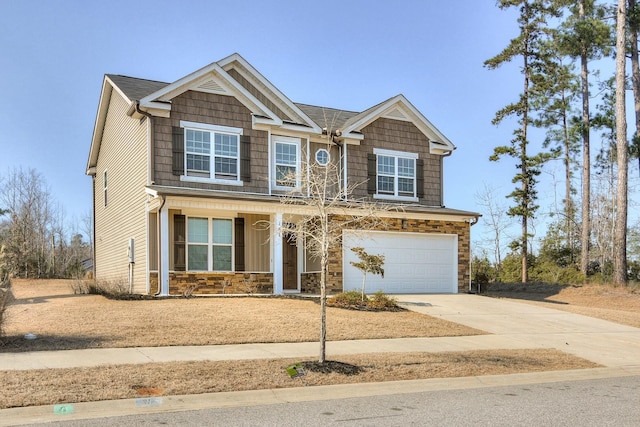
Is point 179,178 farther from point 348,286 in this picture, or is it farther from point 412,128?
point 412,128

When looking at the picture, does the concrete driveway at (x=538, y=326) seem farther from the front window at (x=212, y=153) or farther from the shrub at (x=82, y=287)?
the shrub at (x=82, y=287)

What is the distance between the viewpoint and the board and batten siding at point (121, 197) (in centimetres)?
1870

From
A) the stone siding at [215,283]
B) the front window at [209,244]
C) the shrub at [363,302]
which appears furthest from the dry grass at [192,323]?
the front window at [209,244]

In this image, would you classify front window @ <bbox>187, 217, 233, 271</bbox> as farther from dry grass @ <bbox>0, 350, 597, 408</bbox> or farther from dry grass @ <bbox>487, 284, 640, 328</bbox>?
dry grass @ <bbox>487, 284, 640, 328</bbox>

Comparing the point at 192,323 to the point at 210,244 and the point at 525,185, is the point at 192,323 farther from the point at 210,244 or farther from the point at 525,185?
the point at 525,185

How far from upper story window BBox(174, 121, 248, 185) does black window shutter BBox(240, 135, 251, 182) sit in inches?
2.6

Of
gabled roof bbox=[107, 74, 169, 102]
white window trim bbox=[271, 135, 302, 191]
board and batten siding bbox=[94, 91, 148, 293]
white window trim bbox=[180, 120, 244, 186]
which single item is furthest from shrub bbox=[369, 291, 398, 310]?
gabled roof bbox=[107, 74, 169, 102]

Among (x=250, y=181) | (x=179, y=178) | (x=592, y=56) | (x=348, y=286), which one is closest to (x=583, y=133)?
(x=592, y=56)

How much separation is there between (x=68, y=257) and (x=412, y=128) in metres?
24.7

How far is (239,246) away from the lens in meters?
19.4

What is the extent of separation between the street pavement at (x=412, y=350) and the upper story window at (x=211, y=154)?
707 centimetres

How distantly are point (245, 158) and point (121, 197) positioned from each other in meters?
5.22

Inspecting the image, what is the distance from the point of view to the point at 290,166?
68.0 feet

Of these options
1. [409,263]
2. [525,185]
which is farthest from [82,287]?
[525,185]
